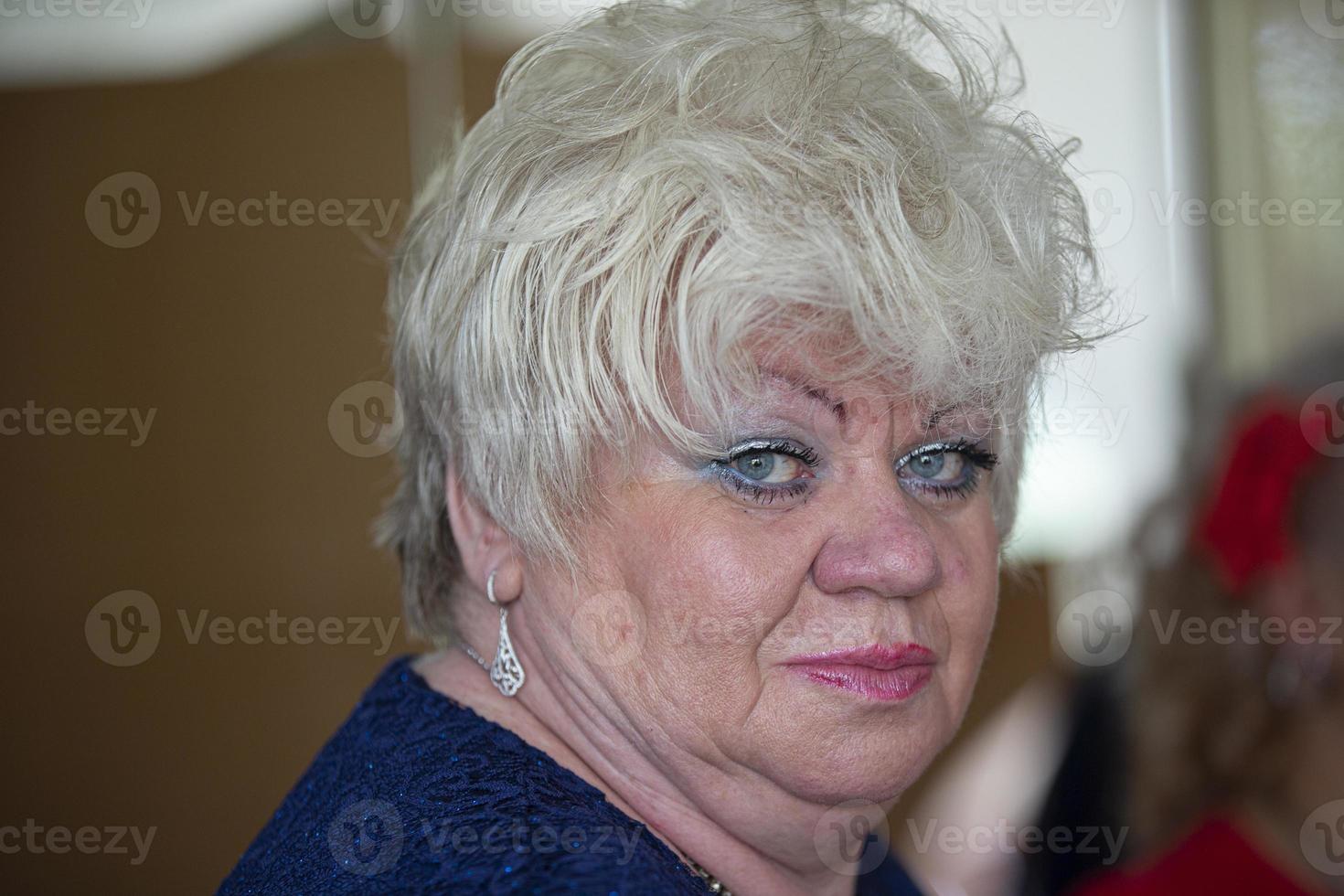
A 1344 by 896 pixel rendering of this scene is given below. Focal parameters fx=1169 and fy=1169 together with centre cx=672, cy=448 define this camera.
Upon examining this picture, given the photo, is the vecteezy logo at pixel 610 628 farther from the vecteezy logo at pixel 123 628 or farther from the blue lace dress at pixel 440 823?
the vecteezy logo at pixel 123 628

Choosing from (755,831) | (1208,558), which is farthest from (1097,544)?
(755,831)

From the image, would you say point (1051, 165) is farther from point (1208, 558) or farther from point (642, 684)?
point (1208, 558)

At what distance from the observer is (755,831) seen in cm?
125

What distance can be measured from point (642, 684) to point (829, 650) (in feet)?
0.64

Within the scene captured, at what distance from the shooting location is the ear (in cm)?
130
